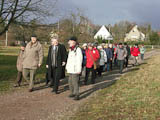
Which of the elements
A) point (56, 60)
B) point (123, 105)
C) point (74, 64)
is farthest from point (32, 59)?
point (123, 105)

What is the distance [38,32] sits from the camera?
14.3 meters

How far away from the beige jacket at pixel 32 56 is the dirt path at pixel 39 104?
966 mm

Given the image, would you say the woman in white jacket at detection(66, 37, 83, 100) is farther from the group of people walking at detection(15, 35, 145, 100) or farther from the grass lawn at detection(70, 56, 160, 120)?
the grass lawn at detection(70, 56, 160, 120)

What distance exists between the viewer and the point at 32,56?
7914 millimetres

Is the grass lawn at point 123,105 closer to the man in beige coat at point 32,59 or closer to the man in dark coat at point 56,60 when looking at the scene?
the man in dark coat at point 56,60

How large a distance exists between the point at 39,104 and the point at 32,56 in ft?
6.81

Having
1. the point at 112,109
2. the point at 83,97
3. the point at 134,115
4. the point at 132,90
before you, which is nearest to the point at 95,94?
the point at 83,97

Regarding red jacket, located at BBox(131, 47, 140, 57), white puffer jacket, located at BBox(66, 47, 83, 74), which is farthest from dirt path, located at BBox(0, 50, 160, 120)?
red jacket, located at BBox(131, 47, 140, 57)

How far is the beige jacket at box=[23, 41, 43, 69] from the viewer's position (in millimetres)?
7879

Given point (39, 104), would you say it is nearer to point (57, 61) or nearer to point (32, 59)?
point (57, 61)

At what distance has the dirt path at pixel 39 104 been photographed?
17.9 feet

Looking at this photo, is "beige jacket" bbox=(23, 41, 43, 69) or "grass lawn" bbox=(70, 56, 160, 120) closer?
"grass lawn" bbox=(70, 56, 160, 120)

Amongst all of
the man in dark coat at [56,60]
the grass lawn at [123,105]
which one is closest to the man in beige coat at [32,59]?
the man in dark coat at [56,60]

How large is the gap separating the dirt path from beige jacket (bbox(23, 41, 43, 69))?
97 centimetres
